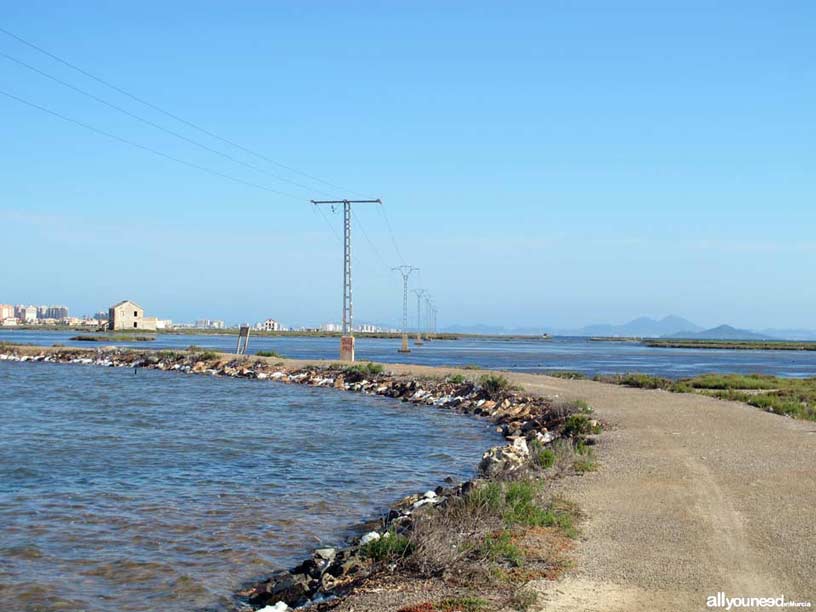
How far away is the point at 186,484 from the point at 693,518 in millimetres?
9210

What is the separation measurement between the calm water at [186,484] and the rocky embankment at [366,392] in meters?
0.86

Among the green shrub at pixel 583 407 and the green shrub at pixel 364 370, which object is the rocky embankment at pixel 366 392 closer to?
the green shrub at pixel 364 370

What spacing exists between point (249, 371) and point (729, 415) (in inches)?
1159

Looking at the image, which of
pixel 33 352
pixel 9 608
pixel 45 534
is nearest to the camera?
pixel 9 608

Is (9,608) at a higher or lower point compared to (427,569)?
lower

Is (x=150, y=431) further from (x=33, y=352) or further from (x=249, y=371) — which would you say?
(x=33, y=352)

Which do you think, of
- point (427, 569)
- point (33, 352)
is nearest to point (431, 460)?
point (427, 569)

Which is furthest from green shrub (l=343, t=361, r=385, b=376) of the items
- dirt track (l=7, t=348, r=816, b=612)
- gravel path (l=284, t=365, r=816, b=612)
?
gravel path (l=284, t=365, r=816, b=612)

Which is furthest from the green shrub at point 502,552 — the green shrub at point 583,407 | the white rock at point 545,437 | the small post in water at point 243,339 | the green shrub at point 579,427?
the small post in water at point 243,339

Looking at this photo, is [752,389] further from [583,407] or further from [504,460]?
[504,460]

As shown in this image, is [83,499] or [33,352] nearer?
[83,499]

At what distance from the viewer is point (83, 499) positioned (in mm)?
14391

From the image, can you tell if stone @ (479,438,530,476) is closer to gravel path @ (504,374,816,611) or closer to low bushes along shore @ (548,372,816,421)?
gravel path @ (504,374,816,611)

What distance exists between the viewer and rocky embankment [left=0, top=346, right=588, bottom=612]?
30.1 ft
